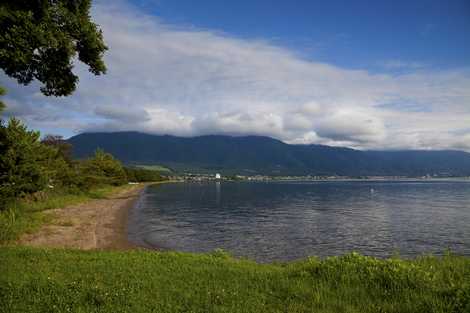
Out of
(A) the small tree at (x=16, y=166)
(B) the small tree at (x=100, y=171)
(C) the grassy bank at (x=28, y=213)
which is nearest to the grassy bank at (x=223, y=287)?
(C) the grassy bank at (x=28, y=213)

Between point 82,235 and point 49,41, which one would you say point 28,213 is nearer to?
point 82,235

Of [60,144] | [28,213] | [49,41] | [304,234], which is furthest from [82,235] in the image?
[60,144]

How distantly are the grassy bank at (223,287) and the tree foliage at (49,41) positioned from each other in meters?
7.95

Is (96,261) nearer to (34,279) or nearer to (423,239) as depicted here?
(34,279)

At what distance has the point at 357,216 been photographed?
6025 cm

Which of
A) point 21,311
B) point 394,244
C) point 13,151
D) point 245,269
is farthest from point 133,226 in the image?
point 21,311

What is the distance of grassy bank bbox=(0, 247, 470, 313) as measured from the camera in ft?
32.7

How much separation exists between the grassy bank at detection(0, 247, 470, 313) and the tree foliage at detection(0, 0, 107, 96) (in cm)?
795

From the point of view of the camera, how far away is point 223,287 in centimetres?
1189

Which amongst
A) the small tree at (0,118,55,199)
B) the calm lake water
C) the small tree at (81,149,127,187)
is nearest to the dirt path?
the calm lake water

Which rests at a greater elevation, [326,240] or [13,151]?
[13,151]

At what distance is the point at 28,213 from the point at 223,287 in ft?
126

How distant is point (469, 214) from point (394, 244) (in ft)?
113

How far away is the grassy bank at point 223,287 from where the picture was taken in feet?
32.7
